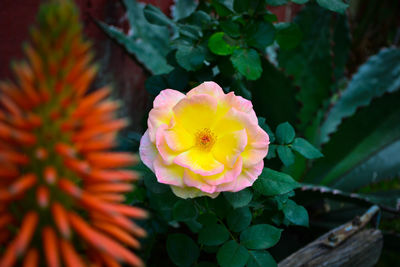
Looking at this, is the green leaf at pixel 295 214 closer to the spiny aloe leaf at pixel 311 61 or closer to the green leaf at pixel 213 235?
the green leaf at pixel 213 235

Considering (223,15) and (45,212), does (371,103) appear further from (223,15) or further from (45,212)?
(45,212)

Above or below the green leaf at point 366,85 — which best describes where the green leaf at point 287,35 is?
above

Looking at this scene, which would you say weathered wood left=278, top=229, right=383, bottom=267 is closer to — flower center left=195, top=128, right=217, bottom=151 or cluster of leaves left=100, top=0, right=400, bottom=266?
cluster of leaves left=100, top=0, right=400, bottom=266

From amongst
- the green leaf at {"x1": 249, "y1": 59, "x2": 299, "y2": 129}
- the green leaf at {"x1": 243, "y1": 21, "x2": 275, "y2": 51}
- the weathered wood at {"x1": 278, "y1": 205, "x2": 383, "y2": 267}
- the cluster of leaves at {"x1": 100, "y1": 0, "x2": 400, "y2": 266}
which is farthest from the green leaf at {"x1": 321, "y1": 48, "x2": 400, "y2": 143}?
the green leaf at {"x1": 243, "y1": 21, "x2": 275, "y2": 51}

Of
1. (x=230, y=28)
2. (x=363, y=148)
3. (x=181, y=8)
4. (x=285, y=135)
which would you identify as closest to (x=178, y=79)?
(x=230, y=28)

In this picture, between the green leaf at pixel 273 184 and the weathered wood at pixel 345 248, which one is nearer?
the green leaf at pixel 273 184

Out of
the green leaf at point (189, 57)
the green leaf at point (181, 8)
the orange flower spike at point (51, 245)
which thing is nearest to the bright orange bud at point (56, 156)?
the orange flower spike at point (51, 245)

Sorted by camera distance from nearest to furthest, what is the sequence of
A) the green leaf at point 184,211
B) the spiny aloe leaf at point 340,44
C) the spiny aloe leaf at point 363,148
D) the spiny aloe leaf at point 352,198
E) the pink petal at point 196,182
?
the pink petal at point 196,182 < the green leaf at point 184,211 < the spiny aloe leaf at point 352,198 < the spiny aloe leaf at point 363,148 < the spiny aloe leaf at point 340,44
